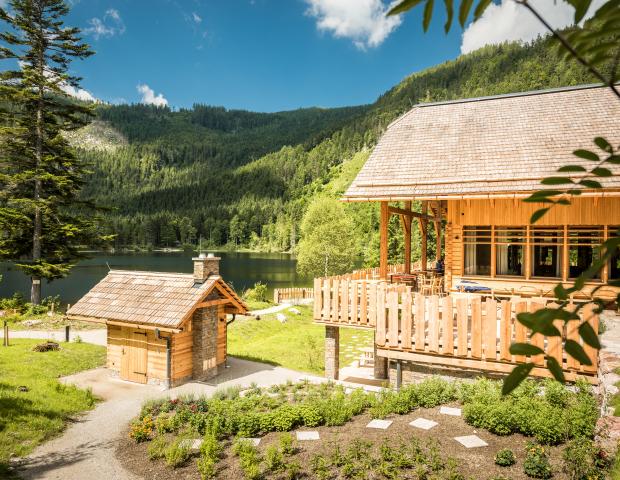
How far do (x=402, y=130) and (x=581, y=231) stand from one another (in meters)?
7.29

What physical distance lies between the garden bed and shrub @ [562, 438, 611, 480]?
2cm

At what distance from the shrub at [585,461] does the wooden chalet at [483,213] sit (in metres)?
4.32

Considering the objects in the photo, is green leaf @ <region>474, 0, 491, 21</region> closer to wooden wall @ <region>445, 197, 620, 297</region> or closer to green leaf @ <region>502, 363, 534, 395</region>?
green leaf @ <region>502, 363, 534, 395</region>

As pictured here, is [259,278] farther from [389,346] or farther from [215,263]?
[389,346]

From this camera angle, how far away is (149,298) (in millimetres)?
16031

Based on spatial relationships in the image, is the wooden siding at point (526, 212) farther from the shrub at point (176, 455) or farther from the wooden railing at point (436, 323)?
the shrub at point (176, 455)

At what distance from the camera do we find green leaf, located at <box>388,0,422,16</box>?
48.0 inches

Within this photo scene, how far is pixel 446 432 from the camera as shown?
8562 millimetres

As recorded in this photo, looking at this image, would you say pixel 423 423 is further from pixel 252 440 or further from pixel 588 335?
pixel 588 335

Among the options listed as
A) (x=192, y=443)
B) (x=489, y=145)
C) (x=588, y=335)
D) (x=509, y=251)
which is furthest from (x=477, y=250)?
(x=588, y=335)

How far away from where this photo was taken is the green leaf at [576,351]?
1.11 m

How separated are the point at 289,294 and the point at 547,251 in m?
26.4

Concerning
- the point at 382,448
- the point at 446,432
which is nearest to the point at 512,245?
the point at 446,432

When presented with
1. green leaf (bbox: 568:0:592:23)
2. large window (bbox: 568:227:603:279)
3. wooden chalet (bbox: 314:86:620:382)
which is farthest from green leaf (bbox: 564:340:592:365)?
large window (bbox: 568:227:603:279)
